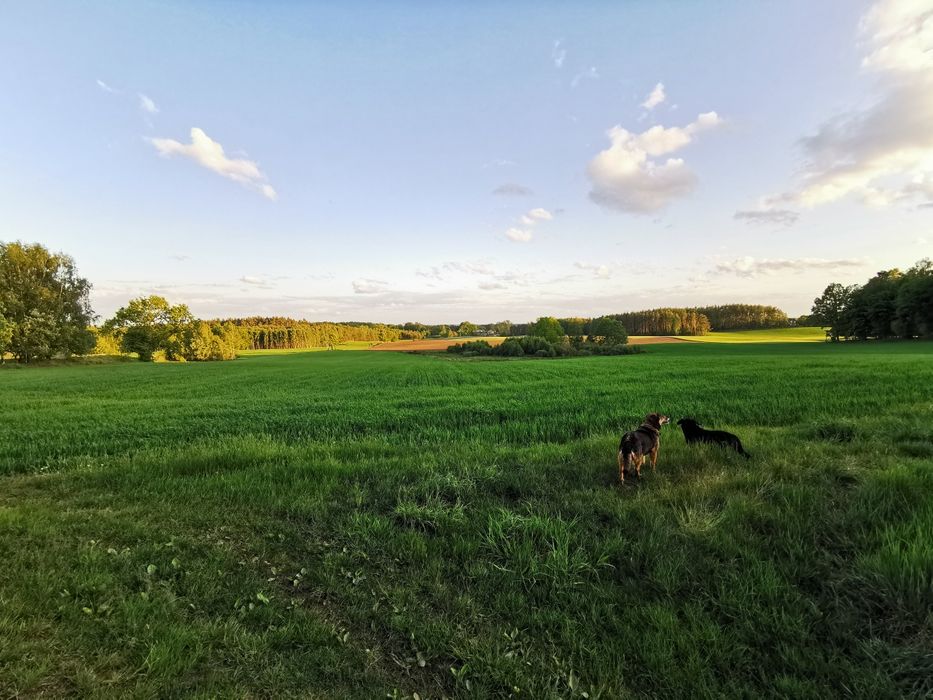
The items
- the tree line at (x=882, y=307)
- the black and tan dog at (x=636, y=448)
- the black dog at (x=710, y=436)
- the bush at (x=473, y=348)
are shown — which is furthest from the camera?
the bush at (x=473, y=348)

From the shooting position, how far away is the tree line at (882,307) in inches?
2495

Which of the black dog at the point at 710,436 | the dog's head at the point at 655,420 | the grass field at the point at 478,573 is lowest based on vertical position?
the grass field at the point at 478,573

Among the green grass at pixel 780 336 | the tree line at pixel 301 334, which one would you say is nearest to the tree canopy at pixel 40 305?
the tree line at pixel 301 334

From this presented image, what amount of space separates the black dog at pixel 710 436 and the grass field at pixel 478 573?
0.77 feet

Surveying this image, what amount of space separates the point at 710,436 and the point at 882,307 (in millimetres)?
96334

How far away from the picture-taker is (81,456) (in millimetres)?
8117

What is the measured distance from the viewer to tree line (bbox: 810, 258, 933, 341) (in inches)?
2495

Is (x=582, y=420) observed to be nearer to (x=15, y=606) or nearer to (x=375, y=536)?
(x=375, y=536)

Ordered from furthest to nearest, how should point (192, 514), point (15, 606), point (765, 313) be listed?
point (765, 313)
point (192, 514)
point (15, 606)

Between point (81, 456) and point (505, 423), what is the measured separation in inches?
368

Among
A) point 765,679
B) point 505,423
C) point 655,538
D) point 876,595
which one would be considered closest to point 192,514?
point 655,538

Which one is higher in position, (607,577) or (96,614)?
(96,614)

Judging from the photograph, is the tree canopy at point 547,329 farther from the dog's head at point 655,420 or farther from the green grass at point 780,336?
the dog's head at point 655,420

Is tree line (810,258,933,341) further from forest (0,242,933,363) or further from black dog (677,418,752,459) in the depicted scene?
black dog (677,418,752,459)
